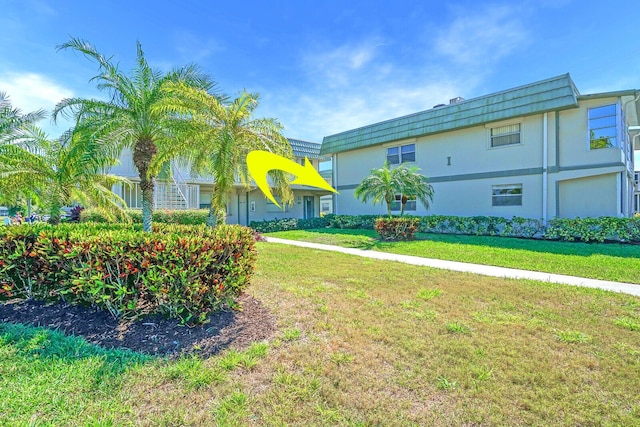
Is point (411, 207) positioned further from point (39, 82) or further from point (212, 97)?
point (39, 82)

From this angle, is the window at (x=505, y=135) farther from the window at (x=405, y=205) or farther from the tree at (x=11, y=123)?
the tree at (x=11, y=123)

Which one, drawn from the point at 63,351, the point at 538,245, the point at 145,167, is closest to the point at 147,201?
the point at 145,167

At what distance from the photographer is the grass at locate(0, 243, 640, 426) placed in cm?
267

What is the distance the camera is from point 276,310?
5.08m

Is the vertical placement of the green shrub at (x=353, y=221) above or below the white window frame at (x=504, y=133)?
below

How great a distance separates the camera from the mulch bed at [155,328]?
150 inches

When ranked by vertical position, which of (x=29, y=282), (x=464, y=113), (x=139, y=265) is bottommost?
(x=29, y=282)

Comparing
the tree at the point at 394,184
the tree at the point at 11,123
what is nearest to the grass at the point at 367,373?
the tree at the point at 11,123

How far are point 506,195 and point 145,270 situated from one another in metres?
16.2

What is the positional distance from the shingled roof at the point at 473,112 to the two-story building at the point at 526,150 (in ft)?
0.14

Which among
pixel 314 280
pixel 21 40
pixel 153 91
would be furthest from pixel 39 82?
pixel 314 280

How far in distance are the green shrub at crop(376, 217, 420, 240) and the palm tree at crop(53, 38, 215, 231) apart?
363 inches

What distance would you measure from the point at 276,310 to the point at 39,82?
32.9 ft

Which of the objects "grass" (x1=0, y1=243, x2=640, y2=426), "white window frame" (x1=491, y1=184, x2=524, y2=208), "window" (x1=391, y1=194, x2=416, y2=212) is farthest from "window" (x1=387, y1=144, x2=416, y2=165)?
"grass" (x1=0, y1=243, x2=640, y2=426)
